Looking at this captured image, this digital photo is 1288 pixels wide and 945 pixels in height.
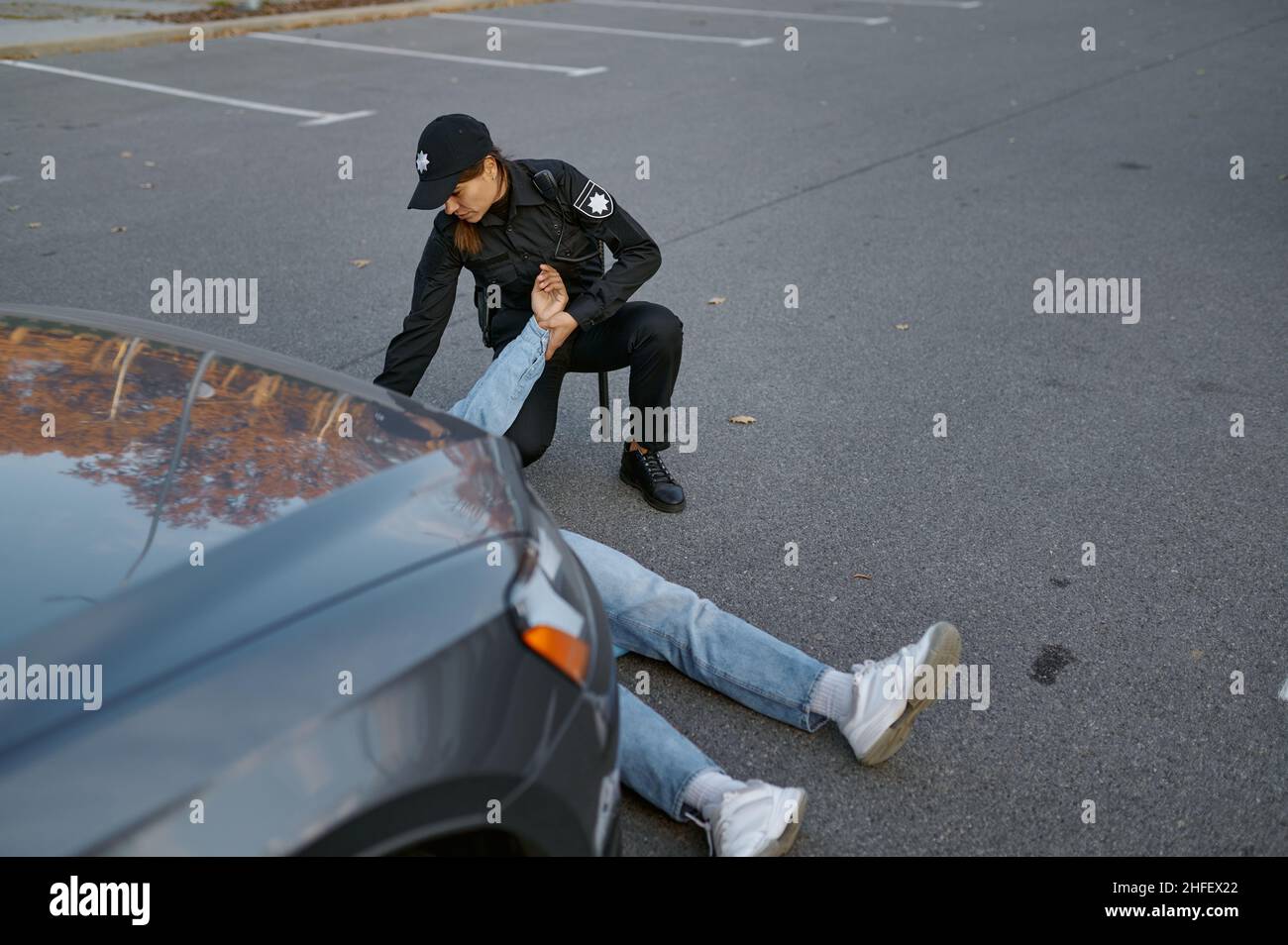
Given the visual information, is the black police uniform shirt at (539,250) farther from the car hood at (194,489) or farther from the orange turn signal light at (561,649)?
the orange turn signal light at (561,649)

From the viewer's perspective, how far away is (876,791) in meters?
2.81

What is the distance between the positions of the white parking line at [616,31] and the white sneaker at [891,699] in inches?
466

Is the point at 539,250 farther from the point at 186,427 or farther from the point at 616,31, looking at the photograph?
the point at 616,31

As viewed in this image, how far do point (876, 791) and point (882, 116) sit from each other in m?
8.11

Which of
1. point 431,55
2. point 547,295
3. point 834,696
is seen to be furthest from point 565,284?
point 431,55

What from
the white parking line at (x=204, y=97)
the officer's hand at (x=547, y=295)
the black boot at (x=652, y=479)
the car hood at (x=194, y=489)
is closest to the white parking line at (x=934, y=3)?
the white parking line at (x=204, y=97)

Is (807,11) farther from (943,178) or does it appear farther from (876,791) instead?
(876,791)

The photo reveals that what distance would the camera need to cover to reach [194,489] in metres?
1.88

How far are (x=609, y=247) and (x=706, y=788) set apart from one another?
2.11 m

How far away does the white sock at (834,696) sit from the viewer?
2854 mm

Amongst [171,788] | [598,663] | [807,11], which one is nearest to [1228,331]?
[598,663]

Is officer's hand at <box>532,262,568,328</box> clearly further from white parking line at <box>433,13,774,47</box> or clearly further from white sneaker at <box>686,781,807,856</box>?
white parking line at <box>433,13,774,47</box>

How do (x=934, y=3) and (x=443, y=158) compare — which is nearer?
(x=443, y=158)

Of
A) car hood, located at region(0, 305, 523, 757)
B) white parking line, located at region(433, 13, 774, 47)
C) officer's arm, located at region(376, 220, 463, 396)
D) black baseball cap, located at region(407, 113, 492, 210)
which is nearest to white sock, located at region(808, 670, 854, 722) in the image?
car hood, located at region(0, 305, 523, 757)
